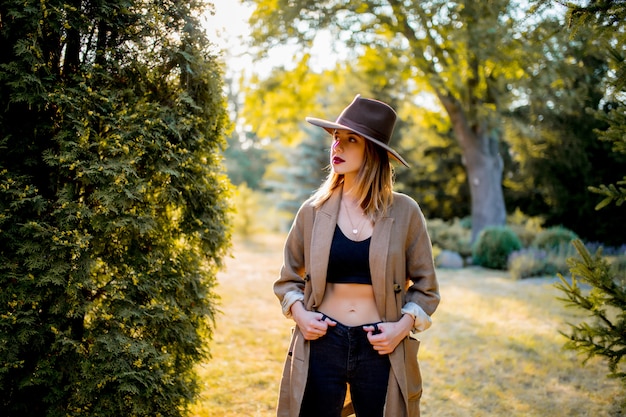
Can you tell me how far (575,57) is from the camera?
1249cm

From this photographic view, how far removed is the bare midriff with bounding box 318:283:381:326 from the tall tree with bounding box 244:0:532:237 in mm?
8623

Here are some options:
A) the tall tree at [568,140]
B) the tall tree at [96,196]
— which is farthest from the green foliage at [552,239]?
the tall tree at [96,196]

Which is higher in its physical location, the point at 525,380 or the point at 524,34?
the point at 524,34

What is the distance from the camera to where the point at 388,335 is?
228 cm

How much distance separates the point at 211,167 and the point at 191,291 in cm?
87

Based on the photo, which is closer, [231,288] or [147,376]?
[147,376]

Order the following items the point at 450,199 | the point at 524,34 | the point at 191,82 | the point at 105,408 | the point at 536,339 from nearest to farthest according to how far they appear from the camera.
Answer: the point at 105,408
the point at 191,82
the point at 536,339
the point at 524,34
the point at 450,199

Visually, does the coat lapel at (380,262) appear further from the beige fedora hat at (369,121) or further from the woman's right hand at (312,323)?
the beige fedora hat at (369,121)

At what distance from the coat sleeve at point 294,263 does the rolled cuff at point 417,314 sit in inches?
22.2

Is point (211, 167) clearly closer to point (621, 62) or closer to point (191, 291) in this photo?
point (191, 291)

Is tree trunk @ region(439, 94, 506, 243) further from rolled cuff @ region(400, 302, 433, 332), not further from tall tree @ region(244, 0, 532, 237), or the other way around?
rolled cuff @ region(400, 302, 433, 332)

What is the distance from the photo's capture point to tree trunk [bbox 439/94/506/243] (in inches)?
579

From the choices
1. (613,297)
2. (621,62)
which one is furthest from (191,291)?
(621,62)

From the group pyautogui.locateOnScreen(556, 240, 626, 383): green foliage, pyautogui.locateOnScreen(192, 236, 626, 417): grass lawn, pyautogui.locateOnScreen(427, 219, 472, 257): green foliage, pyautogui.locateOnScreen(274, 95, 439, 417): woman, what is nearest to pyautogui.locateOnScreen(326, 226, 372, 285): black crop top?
pyautogui.locateOnScreen(274, 95, 439, 417): woman
